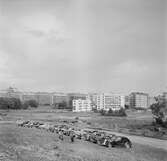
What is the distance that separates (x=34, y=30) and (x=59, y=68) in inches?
23.0

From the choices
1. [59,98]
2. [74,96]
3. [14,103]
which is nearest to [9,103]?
[14,103]

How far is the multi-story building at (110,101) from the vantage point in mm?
3050

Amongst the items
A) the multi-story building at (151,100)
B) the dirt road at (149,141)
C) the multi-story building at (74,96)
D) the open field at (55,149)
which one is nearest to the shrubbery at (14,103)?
the open field at (55,149)

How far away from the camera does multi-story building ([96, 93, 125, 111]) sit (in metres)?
3.05

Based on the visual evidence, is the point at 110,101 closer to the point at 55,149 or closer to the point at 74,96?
the point at 74,96

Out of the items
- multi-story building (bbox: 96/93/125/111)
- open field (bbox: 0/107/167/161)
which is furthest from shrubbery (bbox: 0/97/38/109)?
multi-story building (bbox: 96/93/125/111)

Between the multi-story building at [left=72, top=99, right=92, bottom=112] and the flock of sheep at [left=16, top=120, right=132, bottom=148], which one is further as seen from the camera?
the multi-story building at [left=72, top=99, right=92, bottom=112]

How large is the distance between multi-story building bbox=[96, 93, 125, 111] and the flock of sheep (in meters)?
0.68

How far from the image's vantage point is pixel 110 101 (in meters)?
3.22

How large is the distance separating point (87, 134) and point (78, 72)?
0.76m

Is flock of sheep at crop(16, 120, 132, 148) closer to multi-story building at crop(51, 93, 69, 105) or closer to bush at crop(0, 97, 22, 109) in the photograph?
bush at crop(0, 97, 22, 109)

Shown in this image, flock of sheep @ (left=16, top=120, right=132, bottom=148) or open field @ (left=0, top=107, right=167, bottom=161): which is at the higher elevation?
flock of sheep @ (left=16, top=120, right=132, bottom=148)

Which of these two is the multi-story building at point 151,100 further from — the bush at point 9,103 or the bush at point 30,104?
the bush at point 9,103

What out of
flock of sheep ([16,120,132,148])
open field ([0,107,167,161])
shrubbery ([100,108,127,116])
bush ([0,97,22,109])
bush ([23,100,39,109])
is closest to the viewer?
open field ([0,107,167,161])
